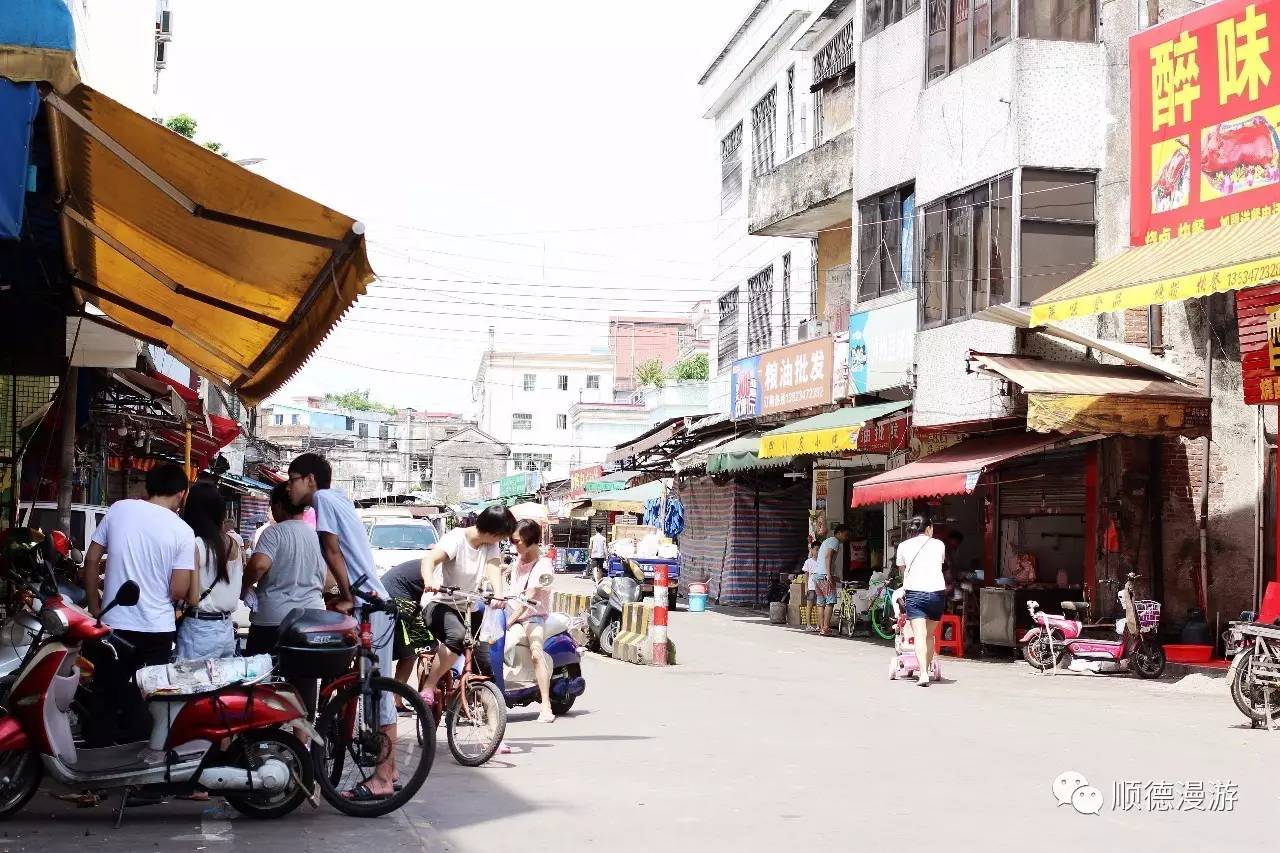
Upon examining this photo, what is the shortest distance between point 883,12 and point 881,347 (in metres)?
5.74

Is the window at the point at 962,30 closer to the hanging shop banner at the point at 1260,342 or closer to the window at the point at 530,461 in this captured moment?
the hanging shop banner at the point at 1260,342

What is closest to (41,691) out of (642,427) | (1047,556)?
(1047,556)

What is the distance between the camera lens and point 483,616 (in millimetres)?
11031

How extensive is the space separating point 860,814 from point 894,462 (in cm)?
1768

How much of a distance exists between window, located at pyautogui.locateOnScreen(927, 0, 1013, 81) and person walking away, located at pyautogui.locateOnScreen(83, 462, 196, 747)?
15924 millimetres

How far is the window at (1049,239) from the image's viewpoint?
1983cm

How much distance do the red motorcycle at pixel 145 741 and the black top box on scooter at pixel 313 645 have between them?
1.20ft

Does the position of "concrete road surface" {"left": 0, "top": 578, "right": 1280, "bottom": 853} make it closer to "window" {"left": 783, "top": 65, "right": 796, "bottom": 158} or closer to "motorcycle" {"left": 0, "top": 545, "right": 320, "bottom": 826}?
"motorcycle" {"left": 0, "top": 545, "right": 320, "bottom": 826}

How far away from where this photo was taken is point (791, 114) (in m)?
33.1

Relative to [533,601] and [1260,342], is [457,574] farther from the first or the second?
[1260,342]

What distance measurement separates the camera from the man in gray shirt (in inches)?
319

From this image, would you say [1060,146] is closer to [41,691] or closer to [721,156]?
[41,691]

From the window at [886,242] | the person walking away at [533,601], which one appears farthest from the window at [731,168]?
the person walking away at [533,601]

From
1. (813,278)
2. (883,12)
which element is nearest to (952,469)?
(883,12)
